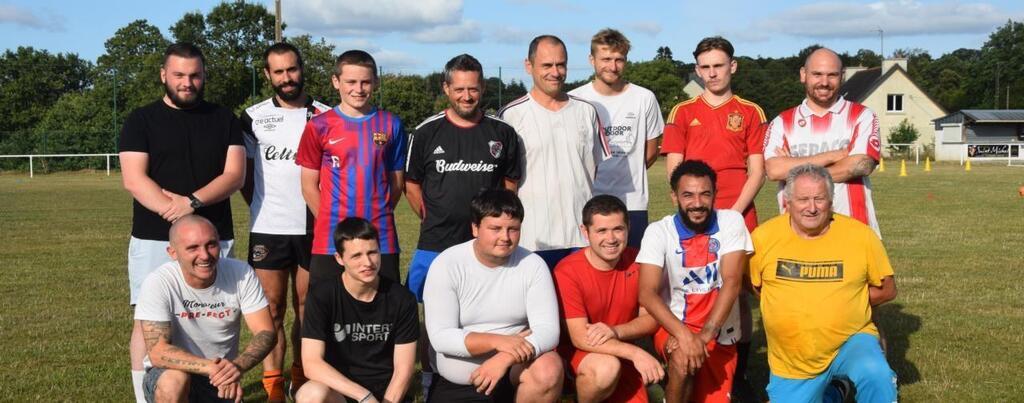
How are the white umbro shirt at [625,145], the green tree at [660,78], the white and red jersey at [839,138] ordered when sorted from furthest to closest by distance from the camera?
the green tree at [660,78]
the white umbro shirt at [625,145]
the white and red jersey at [839,138]

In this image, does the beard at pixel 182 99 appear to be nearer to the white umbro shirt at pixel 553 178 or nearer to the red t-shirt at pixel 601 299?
the white umbro shirt at pixel 553 178

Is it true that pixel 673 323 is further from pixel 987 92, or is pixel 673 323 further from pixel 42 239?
pixel 987 92

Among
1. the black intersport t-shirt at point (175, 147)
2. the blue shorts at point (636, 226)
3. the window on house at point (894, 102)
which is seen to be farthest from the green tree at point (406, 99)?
the black intersport t-shirt at point (175, 147)

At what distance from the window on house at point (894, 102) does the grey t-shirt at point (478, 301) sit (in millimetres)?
64760

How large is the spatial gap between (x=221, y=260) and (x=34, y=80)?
63322 millimetres

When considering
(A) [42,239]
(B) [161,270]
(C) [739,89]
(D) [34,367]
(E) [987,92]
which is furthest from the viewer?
(E) [987,92]

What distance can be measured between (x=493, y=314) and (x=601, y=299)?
1.99 ft

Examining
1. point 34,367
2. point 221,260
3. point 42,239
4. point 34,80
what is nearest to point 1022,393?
point 221,260

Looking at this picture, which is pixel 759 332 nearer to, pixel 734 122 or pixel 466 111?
pixel 734 122

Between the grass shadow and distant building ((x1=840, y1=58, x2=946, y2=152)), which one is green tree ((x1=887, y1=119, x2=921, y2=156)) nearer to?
distant building ((x1=840, y1=58, x2=946, y2=152))

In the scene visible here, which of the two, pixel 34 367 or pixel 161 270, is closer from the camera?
pixel 161 270

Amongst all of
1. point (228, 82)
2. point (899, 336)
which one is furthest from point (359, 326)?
point (228, 82)

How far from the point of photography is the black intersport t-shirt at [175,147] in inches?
195

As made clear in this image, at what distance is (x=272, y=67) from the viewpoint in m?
5.51
